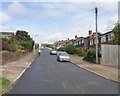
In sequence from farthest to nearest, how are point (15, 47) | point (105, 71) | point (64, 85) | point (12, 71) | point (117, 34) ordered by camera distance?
1. point (15, 47)
2. point (117, 34)
3. point (105, 71)
4. point (12, 71)
5. point (64, 85)

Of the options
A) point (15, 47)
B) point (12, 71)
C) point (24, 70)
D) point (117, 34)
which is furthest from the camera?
point (15, 47)

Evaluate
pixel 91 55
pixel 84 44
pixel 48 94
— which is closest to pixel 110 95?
pixel 48 94

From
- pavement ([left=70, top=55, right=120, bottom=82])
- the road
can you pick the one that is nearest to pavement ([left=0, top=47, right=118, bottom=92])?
pavement ([left=70, top=55, right=120, bottom=82])

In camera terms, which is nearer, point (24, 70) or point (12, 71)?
point (12, 71)

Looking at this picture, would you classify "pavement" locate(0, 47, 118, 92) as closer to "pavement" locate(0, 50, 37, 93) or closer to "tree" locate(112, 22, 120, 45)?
"pavement" locate(0, 50, 37, 93)

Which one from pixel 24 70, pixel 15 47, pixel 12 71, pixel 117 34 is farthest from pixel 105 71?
pixel 15 47

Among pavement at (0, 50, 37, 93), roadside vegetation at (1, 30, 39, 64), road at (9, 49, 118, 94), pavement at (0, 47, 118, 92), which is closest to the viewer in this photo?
road at (9, 49, 118, 94)

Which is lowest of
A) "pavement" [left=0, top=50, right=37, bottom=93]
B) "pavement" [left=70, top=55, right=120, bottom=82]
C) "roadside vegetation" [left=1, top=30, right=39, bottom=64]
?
"pavement" [left=70, top=55, right=120, bottom=82]

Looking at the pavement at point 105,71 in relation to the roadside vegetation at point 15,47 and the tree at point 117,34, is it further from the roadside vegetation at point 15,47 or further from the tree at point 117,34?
the roadside vegetation at point 15,47

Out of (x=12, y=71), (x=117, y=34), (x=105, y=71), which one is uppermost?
(x=117, y=34)

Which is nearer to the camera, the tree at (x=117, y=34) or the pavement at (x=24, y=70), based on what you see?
the pavement at (x=24, y=70)

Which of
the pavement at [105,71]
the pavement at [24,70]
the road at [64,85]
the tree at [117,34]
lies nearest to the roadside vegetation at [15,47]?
the pavement at [24,70]

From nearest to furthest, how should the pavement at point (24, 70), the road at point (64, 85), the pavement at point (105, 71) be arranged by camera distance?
the road at point (64, 85), the pavement at point (24, 70), the pavement at point (105, 71)

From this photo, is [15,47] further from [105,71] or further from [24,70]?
[105,71]
